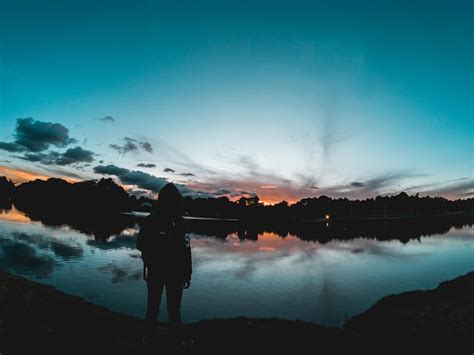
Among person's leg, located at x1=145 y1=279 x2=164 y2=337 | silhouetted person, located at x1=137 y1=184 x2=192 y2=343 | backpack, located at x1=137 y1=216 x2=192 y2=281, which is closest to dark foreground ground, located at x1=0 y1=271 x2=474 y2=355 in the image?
person's leg, located at x1=145 y1=279 x2=164 y2=337

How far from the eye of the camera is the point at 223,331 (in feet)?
33.4

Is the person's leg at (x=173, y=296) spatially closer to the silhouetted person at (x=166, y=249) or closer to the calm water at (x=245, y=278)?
the silhouetted person at (x=166, y=249)

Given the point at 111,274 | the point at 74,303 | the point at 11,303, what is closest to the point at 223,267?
the point at 111,274

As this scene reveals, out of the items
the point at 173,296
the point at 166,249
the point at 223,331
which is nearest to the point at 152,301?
the point at 173,296

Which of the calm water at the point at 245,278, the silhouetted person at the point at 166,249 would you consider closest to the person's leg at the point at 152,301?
the silhouetted person at the point at 166,249

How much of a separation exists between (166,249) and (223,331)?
13.6 ft

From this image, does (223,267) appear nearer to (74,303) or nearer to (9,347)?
(74,303)

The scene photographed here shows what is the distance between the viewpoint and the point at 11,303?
39.7 ft

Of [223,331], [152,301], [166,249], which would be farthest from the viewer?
[223,331]

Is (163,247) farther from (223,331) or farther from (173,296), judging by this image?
(223,331)

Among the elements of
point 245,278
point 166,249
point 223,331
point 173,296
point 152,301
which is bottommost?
point 245,278

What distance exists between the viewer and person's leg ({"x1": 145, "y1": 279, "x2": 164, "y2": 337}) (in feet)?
26.3

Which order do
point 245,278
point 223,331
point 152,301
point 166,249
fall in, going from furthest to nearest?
1. point 245,278
2. point 223,331
3. point 152,301
4. point 166,249

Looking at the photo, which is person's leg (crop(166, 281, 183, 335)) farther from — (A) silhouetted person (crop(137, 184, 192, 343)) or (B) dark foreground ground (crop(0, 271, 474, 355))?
(B) dark foreground ground (crop(0, 271, 474, 355))
